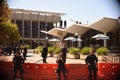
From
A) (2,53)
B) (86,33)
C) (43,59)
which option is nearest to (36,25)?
(2,53)

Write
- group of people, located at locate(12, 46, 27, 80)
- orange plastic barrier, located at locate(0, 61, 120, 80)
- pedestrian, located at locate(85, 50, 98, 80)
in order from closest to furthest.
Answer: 1. group of people, located at locate(12, 46, 27, 80)
2. orange plastic barrier, located at locate(0, 61, 120, 80)
3. pedestrian, located at locate(85, 50, 98, 80)

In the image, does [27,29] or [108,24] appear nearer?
[27,29]

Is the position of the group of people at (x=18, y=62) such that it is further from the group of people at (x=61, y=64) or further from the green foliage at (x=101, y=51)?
the green foliage at (x=101, y=51)

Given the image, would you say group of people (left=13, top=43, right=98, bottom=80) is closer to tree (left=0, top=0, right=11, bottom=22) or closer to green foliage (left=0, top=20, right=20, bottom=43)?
green foliage (left=0, top=20, right=20, bottom=43)

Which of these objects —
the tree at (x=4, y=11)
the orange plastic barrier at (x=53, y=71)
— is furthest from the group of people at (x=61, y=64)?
the tree at (x=4, y=11)

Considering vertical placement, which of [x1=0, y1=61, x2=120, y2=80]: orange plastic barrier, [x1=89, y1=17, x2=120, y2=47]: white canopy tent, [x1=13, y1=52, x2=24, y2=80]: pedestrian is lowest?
[x1=0, y1=61, x2=120, y2=80]: orange plastic barrier

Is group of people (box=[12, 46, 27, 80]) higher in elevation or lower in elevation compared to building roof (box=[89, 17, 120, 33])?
lower

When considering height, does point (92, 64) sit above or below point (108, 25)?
below

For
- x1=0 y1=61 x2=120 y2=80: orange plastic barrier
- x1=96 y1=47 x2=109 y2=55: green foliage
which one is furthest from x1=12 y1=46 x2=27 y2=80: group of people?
x1=96 y1=47 x2=109 y2=55: green foliage

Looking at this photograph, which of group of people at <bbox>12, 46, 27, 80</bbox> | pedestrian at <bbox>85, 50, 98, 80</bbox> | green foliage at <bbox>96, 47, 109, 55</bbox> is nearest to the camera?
group of people at <bbox>12, 46, 27, 80</bbox>

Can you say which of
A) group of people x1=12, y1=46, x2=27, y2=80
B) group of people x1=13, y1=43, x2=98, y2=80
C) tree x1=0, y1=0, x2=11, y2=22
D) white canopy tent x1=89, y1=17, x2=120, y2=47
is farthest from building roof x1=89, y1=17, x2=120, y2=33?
tree x1=0, y1=0, x2=11, y2=22

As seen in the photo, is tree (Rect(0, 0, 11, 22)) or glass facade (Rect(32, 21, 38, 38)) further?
glass facade (Rect(32, 21, 38, 38))

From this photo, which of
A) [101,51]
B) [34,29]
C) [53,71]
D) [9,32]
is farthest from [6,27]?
[101,51]

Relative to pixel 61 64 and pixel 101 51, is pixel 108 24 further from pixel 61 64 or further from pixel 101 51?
pixel 61 64
